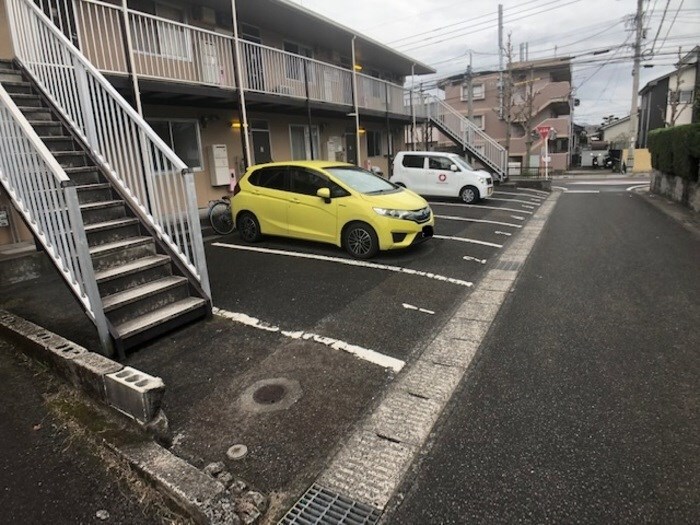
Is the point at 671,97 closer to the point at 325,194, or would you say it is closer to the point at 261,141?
the point at 261,141

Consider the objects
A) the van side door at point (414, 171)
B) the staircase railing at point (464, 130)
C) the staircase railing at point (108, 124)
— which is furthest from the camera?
the staircase railing at point (464, 130)

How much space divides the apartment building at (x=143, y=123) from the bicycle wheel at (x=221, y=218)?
1.92ft

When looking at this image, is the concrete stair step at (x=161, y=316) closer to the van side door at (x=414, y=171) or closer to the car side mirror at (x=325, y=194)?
the car side mirror at (x=325, y=194)

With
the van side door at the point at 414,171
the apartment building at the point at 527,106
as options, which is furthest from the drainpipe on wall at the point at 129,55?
the apartment building at the point at 527,106

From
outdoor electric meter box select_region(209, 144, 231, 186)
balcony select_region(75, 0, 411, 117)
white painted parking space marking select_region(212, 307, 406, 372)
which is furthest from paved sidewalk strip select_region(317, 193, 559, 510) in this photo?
outdoor electric meter box select_region(209, 144, 231, 186)

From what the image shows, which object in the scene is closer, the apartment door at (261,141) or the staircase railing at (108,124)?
the staircase railing at (108,124)

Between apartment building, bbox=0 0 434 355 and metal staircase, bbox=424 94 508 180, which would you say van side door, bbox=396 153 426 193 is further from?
metal staircase, bbox=424 94 508 180

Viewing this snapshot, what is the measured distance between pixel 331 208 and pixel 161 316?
3463 millimetres

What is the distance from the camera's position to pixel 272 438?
271 cm

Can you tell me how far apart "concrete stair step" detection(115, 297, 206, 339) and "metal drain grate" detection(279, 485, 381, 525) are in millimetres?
2258

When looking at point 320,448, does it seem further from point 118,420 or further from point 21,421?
point 21,421

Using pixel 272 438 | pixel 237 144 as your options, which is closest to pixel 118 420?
pixel 272 438

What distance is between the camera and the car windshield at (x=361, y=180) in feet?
23.0

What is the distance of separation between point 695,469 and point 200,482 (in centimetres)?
261
